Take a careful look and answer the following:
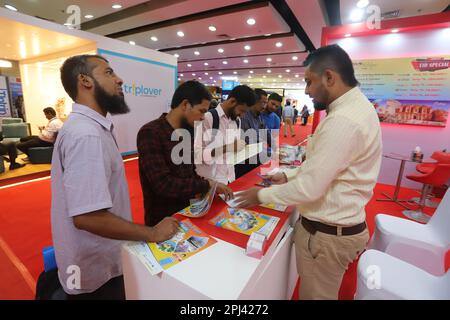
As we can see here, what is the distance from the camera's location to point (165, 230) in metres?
1.03

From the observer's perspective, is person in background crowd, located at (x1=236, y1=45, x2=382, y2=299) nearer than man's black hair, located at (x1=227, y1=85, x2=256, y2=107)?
Yes

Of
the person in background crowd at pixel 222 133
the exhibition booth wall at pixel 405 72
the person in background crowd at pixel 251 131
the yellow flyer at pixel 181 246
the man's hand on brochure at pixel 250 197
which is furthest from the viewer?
the exhibition booth wall at pixel 405 72

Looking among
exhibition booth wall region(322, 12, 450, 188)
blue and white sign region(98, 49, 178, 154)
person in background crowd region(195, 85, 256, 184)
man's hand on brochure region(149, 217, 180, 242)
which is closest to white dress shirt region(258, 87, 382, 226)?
man's hand on brochure region(149, 217, 180, 242)

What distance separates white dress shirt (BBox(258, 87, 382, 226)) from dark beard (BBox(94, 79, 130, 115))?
31.7 inches

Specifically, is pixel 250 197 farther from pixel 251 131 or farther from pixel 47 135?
pixel 47 135

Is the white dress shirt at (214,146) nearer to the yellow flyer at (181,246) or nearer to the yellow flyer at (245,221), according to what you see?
the yellow flyer at (245,221)

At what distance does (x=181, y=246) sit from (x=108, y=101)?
2.39ft

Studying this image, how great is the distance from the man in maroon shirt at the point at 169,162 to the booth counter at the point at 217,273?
7.6 inches

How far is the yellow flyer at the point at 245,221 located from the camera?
1162 millimetres

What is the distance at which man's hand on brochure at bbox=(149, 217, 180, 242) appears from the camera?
988 mm

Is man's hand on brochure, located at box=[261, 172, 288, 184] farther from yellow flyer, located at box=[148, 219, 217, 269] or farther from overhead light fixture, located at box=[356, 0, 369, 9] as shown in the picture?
overhead light fixture, located at box=[356, 0, 369, 9]

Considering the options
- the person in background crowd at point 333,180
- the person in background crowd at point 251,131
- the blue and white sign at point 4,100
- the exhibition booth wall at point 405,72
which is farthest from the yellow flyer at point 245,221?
the blue and white sign at point 4,100

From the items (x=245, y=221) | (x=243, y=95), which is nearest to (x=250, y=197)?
(x=245, y=221)

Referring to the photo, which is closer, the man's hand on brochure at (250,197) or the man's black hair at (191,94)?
the man's hand on brochure at (250,197)
